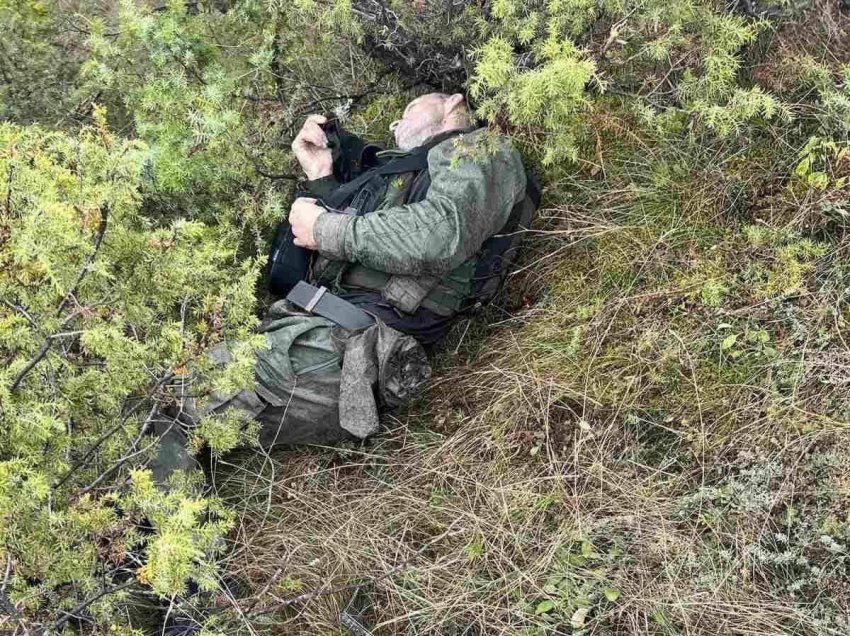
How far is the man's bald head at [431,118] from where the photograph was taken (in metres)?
3.29

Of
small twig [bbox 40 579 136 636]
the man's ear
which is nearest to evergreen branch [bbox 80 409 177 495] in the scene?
small twig [bbox 40 579 136 636]

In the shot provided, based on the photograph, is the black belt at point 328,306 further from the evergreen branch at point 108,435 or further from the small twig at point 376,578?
the evergreen branch at point 108,435

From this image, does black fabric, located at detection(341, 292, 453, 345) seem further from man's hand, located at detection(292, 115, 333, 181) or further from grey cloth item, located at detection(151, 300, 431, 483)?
man's hand, located at detection(292, 115, 333, 181)

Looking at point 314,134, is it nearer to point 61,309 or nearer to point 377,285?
point 377,285

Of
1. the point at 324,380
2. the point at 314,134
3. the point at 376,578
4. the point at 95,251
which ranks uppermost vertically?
the point at 95,251

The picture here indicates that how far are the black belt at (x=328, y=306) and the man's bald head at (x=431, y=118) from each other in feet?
2.87

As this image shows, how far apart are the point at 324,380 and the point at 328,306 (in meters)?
0.34

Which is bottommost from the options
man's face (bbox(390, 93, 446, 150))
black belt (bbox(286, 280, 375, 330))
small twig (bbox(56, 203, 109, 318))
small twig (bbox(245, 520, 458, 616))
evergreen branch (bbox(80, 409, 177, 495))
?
small twig (bbox(245, 520, 458, 616))

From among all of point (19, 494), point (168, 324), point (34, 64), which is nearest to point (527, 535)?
point (168, 324)

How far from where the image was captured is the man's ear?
3283 millimetres

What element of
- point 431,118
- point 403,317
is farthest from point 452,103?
point 403,317

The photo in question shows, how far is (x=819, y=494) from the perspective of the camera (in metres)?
2.28

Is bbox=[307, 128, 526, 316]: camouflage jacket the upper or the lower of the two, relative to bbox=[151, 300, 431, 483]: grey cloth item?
upper

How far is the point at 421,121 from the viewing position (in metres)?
3.34
